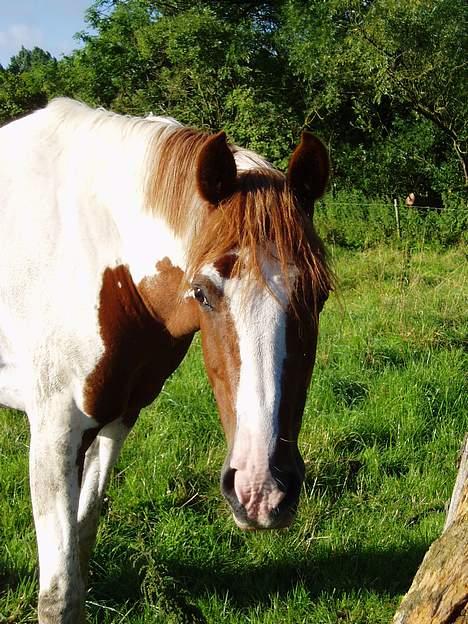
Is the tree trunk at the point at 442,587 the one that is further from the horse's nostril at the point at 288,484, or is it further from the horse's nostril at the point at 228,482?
the horse's nostril at the point at 228,482

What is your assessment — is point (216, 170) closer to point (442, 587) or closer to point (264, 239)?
point (264, 239)

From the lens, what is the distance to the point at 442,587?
5.15 ft

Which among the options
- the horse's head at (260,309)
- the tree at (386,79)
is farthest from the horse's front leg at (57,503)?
the tree at (386,79)

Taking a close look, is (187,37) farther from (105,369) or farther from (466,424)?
(105,369)

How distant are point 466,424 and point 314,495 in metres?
1.31

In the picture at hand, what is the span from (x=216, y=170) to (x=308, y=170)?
0.28 metres

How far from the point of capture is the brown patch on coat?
2158mm

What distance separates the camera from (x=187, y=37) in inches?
477

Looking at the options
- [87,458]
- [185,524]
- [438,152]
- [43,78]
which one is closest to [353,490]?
[185,524]

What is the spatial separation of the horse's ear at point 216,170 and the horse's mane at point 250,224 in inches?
1.3

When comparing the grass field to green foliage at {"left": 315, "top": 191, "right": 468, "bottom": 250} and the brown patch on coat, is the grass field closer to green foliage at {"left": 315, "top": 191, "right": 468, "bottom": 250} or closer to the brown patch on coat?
the brown patch on coat

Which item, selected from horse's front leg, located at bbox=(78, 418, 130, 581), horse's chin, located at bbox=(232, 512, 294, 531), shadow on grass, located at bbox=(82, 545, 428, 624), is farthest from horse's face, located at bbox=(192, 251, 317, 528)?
shadow on grass, located at bbox=(82, 545, 428, 624)

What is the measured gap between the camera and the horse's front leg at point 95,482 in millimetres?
2732

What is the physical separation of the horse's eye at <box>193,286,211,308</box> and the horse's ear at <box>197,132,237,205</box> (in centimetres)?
29
